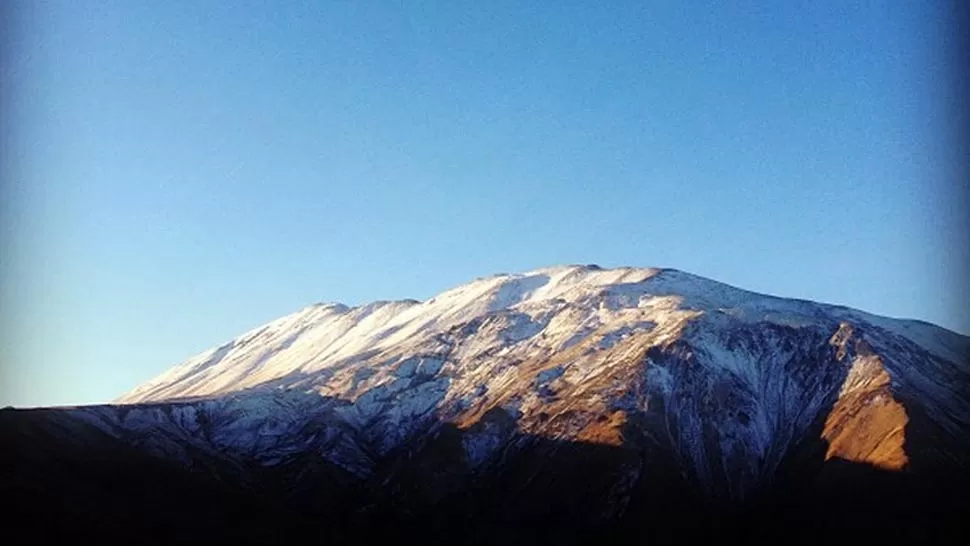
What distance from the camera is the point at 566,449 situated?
156 m

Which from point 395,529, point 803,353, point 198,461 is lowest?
point 395,529

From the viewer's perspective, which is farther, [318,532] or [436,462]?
[436,462]

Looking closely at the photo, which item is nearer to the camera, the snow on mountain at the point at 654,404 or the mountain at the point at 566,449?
the mountain at the point at 566,449

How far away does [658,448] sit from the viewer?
150375 millimetres

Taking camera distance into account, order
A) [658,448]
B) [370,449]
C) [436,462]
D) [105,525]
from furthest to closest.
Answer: [370,449] < [436,462] < [658,448] < [105,525]

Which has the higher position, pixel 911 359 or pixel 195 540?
pixel 911 359

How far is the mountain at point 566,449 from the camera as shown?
12400 cm

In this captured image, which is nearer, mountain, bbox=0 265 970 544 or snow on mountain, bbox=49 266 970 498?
mountain, bbox=0 265 970 544

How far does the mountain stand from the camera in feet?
Result: 407

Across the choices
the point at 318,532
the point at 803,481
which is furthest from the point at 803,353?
the point at 318,532

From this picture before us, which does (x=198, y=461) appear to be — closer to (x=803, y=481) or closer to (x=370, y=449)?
(x=370, y=449)

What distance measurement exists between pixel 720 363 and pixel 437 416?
159 feet

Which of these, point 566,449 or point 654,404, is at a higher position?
point 654,404

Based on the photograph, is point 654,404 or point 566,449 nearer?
point 566,449
